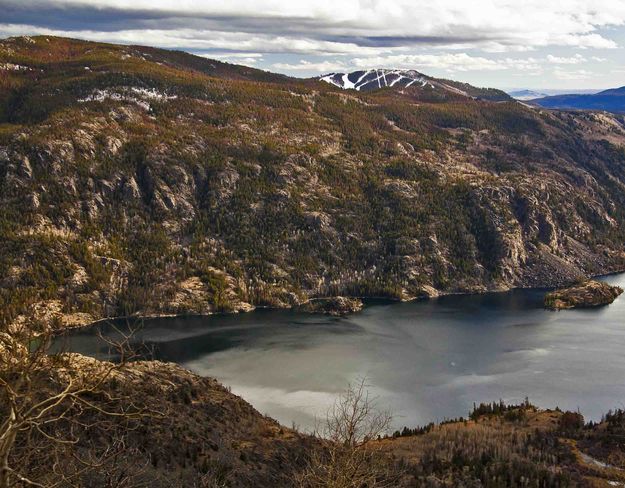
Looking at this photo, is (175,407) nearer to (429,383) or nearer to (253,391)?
(253,391)

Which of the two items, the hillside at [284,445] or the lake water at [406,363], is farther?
the lake water at [406,363]

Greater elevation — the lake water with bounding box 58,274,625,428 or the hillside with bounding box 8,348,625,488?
the hillside with bounding box 8,348,625,488

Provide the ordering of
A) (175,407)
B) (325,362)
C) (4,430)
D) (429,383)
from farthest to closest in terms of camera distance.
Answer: (325,362) → (429,383) → (175,407) → (4,430)

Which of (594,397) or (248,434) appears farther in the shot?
(594,397)

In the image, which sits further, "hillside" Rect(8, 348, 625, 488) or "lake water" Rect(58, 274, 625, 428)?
"lake water" Rect(58, 274, 625, 428)

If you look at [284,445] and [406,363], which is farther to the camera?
[406,363]

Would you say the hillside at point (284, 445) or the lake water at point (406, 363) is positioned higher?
the hillside at point (284, 445)

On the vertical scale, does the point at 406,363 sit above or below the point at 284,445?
below

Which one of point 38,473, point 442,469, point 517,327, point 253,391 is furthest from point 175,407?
point 517,327
